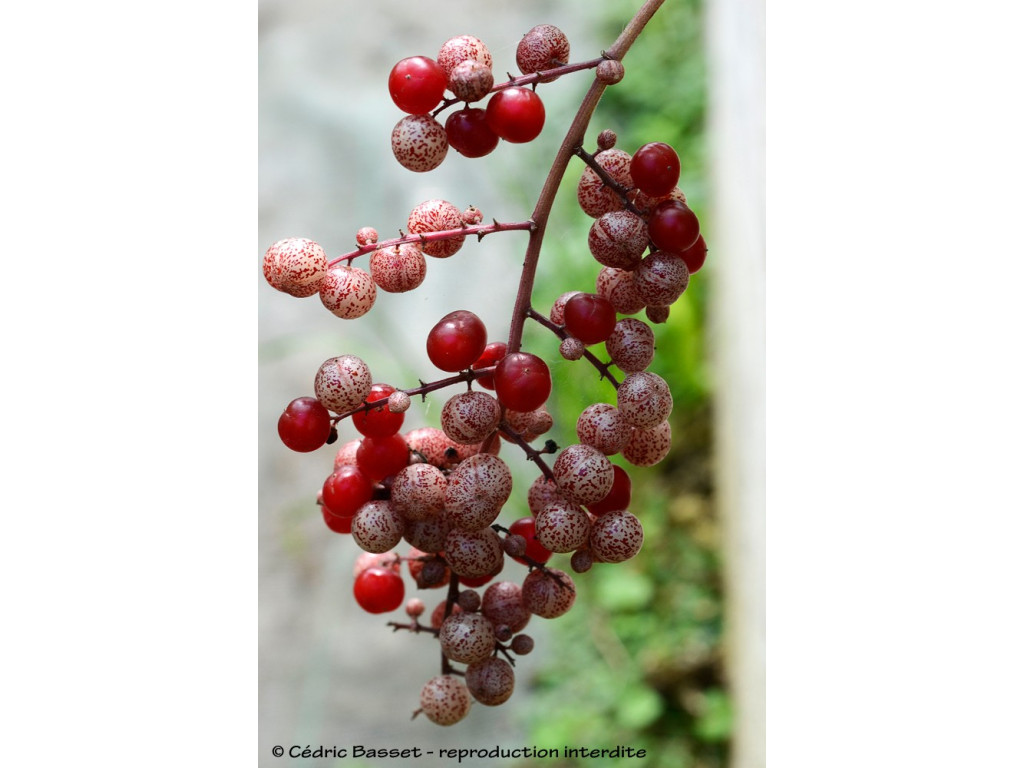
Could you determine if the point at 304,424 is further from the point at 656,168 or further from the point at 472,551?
the point at 656,168

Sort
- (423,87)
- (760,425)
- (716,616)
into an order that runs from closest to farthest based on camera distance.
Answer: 1. (423,87)
2. (760,425)
3. (716,616)

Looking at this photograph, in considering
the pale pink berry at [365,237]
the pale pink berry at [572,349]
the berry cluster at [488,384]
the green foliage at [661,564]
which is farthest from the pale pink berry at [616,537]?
the green foliage at [661,564]

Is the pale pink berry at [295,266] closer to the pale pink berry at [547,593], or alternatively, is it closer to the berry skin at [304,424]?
the berry skin at [304,424]

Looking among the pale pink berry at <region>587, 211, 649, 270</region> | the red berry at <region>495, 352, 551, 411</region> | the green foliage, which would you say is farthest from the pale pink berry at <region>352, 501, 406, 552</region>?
the green foliage

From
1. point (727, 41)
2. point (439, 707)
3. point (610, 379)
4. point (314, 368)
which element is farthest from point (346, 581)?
point (727, 41)

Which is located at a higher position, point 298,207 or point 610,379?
point 298,207

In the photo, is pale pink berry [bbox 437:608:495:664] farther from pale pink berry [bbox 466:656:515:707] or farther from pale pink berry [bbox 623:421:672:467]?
pale pink berry [bbox 623:421:672:467]

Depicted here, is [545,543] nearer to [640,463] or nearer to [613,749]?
[640,463]

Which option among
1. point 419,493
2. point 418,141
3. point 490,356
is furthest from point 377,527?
point 418,141
